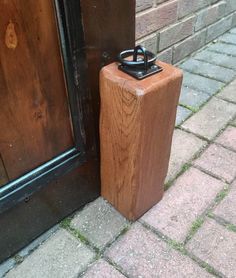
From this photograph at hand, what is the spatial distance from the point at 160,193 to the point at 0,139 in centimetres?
74

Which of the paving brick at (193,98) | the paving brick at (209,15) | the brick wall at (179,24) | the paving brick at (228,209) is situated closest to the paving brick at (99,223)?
the paving brick at (228,209)

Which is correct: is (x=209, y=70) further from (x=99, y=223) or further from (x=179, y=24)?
(x=99, y=223)

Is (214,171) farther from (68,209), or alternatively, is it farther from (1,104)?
(1,104)

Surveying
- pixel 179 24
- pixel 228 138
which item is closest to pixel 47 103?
pixel 228 138

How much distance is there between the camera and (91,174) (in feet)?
4.65

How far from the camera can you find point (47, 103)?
110 cm

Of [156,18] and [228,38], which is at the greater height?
[156,18]

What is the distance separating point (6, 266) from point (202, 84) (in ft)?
5.65

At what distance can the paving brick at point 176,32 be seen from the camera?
7.55 feet

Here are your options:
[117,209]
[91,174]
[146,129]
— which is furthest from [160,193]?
[146,129]

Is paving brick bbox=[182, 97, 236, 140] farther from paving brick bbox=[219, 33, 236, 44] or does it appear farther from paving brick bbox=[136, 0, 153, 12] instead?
paving brick bbox=[219, 33, 236, 44]

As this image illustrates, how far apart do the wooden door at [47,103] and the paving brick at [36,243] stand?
0.03 meters

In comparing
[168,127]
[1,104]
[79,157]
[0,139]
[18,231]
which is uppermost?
[1,104]

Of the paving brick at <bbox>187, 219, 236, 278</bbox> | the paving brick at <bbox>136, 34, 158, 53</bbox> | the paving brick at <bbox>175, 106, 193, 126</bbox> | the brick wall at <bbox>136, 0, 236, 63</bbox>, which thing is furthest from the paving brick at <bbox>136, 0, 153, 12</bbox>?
the paving brick at <bbox>187, 219, 236, 278</bbox>
